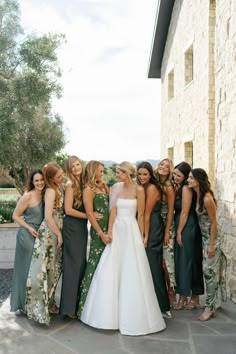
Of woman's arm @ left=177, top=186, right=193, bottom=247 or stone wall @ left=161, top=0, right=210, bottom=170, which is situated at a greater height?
stone wall @ left=161, top=0, right=210, bottom=170

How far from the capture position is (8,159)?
14594mm

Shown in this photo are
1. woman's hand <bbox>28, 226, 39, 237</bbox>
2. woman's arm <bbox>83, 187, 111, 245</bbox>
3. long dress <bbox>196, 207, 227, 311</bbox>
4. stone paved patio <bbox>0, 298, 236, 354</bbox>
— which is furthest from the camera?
long dress <bbox>196, 207, 227, 311</bbox>

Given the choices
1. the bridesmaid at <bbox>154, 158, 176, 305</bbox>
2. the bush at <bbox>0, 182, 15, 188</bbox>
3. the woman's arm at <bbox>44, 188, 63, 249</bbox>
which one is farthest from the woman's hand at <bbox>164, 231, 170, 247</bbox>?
the bush at <bbox>0, 182, 15, 188</bbox>

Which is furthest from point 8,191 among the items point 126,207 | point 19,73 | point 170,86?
point 126,207

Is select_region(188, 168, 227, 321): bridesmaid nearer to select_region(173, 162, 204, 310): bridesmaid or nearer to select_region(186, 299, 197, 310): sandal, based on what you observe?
select_region(173, 162, 204, 310): bridesmaid

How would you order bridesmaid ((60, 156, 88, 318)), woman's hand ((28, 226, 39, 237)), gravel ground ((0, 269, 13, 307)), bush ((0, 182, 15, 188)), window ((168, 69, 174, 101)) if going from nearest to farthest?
bridesmaid ((60, 156, 88, 318)) → woman's hand ((28, 226, 39, 237)) → gravel ground ((0, 269, 13, 307)) → window ((168, 69, 174, 101)) → bush ((0, 182, 15, 188))

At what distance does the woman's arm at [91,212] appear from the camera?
4.67m

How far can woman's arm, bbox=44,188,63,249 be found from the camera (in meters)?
4.84

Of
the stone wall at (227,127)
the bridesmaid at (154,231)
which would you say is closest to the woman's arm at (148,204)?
the bridesmaid at (154,231)

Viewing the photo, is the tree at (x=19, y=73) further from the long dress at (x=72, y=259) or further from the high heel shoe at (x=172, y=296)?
the high heel shoe at (x=172, y=296)

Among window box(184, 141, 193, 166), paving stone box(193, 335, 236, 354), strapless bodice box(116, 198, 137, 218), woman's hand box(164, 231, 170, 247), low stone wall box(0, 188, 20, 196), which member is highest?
window box(184, 141, 193, 166)

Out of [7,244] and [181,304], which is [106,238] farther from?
[7,244]

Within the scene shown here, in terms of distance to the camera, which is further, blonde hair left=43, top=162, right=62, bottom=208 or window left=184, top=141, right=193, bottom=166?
window left=184, top=141, right=193, bottom=166

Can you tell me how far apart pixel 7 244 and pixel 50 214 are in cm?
416
